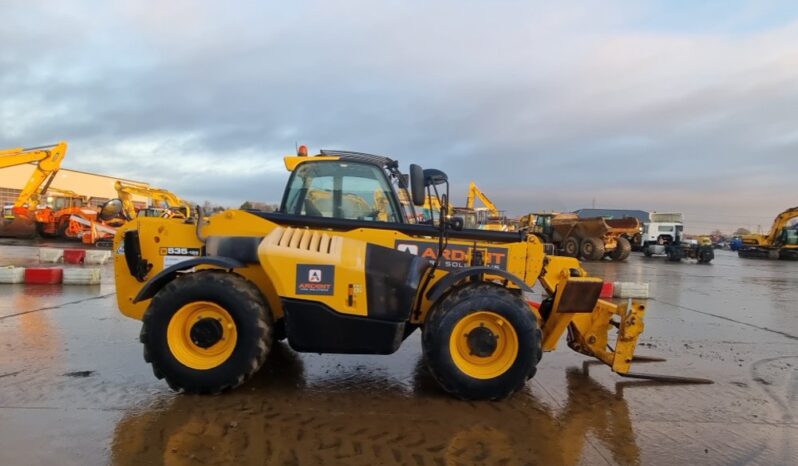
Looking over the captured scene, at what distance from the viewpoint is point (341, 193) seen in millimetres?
4828

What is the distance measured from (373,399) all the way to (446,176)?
6.70 ft

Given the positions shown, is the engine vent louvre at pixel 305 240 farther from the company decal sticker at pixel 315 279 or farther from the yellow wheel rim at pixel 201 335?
the yellow wheel rim at pixel 201 335

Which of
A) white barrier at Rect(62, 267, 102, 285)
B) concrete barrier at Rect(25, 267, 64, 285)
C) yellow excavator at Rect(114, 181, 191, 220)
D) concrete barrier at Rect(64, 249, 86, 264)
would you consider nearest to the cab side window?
white barrier at Rect(62, 267, 102, 285)

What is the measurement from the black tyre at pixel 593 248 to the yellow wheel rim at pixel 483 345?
75.6 ft

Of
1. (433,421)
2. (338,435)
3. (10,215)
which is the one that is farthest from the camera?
(10,215)

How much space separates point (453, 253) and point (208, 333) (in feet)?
7.21

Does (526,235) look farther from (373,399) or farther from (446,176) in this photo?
(373,399)

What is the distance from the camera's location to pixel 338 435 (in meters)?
3.51

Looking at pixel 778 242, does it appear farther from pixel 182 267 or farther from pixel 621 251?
pixel 182 267

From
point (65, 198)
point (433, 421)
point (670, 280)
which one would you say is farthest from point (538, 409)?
point (65, 198)

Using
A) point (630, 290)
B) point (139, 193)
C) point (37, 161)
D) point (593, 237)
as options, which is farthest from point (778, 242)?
point (37, 161)

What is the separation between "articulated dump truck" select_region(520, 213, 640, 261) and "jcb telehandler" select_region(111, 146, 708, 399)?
21276 millimetres

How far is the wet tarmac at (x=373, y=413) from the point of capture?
130 inches

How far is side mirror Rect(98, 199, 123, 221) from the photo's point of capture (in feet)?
81.0
